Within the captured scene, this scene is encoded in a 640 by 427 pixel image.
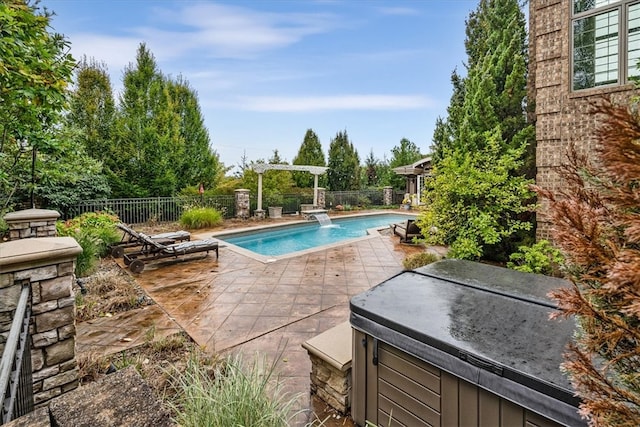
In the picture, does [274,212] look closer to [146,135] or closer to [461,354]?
[146,135]

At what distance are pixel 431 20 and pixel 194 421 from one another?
12912 millimetres

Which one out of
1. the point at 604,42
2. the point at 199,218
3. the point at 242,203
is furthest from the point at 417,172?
the point at 604,42

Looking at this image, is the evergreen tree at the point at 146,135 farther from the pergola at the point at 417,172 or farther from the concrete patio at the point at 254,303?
the pergola at the point at 417,172

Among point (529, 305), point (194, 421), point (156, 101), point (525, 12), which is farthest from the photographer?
point (156, 101)

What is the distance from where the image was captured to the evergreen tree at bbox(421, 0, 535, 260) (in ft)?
18.8

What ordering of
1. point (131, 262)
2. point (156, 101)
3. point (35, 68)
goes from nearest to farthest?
1. point (35, 68)
2. point (131, 262)
3. point (156, 101)

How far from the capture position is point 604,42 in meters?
4.97

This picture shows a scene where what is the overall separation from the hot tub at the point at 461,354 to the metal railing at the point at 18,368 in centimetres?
184

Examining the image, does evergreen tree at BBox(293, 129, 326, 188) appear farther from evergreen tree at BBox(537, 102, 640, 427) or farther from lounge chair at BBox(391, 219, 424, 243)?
evergreen tree at BBox(537, 102, 640, 427)

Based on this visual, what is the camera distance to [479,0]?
13.2 m

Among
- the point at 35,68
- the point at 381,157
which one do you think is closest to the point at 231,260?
the point at 35,68

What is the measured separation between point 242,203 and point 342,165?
31.0 ft

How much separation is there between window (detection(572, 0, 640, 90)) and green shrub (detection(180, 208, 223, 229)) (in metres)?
11.2

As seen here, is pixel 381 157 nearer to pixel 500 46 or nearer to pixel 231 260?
pixel 500 46
